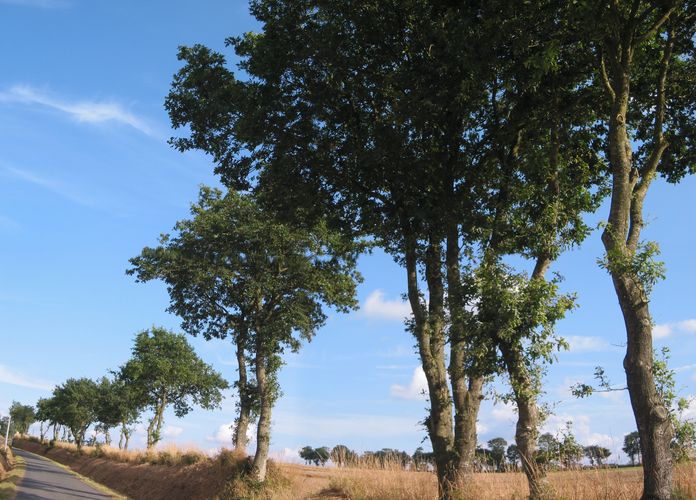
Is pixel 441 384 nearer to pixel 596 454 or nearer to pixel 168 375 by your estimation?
pixel 596 454

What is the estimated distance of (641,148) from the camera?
14344 millimetres

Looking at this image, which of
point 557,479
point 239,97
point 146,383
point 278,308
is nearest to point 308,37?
point 239,97

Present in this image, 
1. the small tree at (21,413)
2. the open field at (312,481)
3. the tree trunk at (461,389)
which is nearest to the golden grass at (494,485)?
the open field at (312,481)

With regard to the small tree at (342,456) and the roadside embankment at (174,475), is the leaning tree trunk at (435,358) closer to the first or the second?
the small tree at (342,456)

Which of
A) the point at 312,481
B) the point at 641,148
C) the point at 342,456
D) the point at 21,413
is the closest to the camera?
the point at 641,148

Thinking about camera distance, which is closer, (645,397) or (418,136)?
(645,397)

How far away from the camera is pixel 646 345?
9.27 meters

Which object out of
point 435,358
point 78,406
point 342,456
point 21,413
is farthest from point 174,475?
point 21,413

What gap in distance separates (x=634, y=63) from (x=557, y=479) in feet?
30.7

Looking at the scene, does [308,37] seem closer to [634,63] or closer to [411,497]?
[634,63]

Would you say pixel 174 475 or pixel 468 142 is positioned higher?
pixel 468 142

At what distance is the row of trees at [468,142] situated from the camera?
10625 mm

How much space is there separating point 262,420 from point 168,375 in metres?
31.7

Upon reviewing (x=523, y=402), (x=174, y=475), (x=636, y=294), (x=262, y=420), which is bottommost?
(x=174, y=475)
